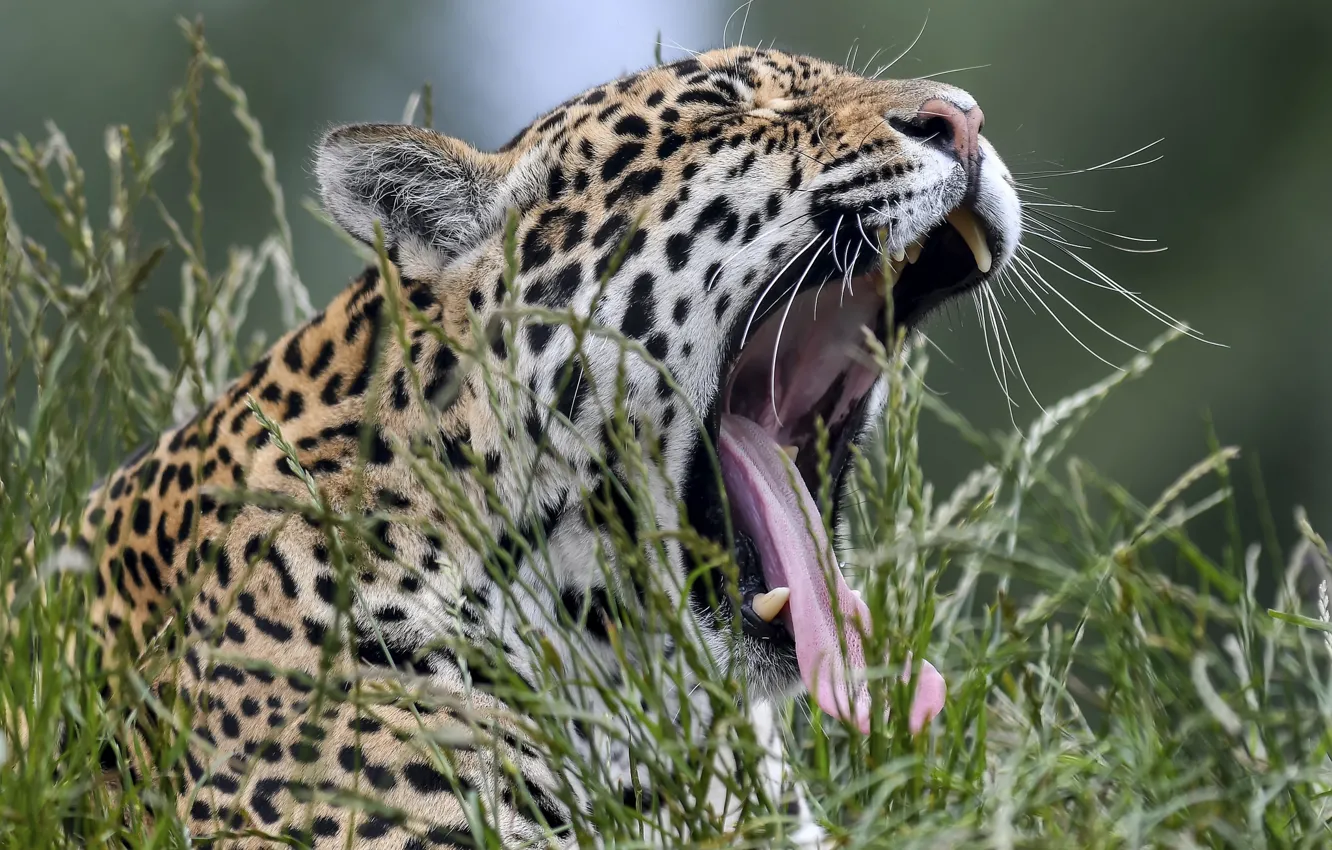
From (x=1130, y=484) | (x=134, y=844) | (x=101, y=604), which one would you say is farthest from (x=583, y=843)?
(x=1130, y=484)

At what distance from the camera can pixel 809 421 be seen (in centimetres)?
353

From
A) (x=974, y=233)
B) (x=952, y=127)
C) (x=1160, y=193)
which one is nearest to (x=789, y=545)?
(x=974, y=233)

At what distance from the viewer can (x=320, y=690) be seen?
1.75 m

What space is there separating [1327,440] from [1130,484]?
321 cm

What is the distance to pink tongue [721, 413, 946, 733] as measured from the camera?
2.87m

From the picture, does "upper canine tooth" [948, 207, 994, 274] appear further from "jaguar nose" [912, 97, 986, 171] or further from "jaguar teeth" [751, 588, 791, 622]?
"jaguar teeth" [751, 588, 791, 622]

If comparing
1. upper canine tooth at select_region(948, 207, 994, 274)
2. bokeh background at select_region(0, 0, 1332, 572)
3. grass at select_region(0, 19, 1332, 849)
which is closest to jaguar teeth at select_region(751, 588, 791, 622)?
grass at select_region(0, 19, 1332, 849)

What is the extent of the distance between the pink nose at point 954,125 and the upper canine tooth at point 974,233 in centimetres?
13

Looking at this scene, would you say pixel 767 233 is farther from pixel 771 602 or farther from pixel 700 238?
pixel 771 602

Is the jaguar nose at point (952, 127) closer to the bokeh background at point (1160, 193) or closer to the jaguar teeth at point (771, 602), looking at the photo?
the jaguar teeth at point (771, 602)

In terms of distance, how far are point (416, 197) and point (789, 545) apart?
1.12m

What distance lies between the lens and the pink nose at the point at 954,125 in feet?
9.73

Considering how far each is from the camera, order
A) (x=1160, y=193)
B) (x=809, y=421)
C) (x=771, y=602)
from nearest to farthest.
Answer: (x=771, y=602), (x=809, y=421), (x=1160, y=193)

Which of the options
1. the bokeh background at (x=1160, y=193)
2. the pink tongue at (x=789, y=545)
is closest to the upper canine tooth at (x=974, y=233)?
the pink tongue at (x=789, y=545)
